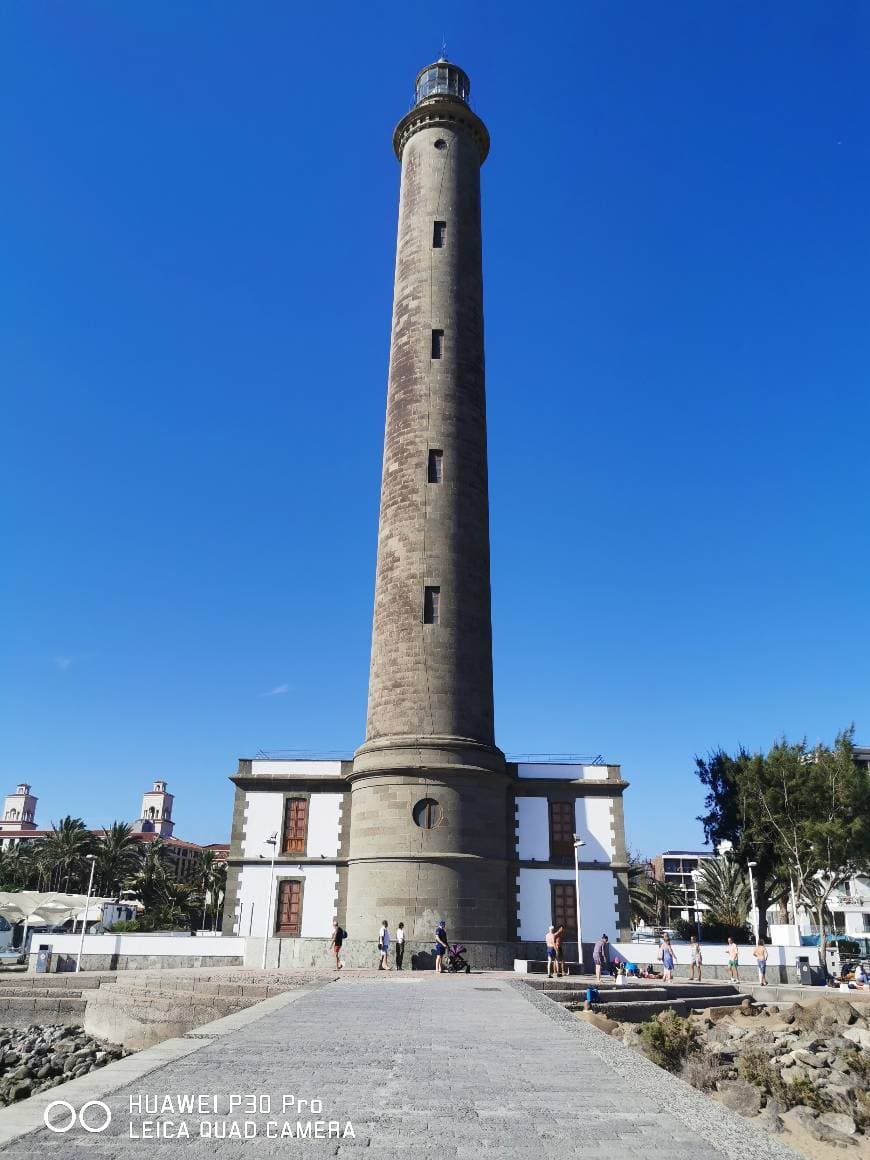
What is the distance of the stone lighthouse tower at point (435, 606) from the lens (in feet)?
79.4

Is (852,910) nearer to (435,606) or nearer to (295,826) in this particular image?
(295,826)

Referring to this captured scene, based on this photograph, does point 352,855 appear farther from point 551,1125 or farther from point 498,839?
point 551,1125

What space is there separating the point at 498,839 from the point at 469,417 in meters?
13.6

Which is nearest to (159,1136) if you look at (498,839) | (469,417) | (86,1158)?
(86,1158)

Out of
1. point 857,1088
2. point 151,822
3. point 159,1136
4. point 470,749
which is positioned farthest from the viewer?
point 151,822

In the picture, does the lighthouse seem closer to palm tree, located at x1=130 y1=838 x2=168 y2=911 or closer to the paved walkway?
the paved walkway

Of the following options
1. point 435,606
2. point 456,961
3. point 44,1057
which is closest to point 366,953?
point 456,961

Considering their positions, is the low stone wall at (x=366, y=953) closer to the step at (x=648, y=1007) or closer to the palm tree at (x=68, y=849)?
the step at (x=648, y=1007)

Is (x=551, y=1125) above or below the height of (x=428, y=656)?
below

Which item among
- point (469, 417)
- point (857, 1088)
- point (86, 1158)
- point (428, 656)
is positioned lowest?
point (857, 1088)

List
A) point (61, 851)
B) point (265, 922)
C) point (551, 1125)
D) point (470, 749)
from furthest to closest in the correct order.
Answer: point (61, 851)
point (265, 922)
point (470, 749)
point (551, 1125)

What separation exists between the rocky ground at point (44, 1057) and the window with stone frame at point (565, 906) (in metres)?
14.1

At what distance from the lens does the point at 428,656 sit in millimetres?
25781

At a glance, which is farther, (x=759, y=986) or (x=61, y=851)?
(x=61, y=851)
